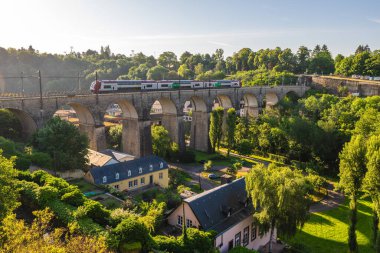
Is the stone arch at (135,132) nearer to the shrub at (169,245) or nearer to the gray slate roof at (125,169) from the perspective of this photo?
the gray slate roof at (125,169)

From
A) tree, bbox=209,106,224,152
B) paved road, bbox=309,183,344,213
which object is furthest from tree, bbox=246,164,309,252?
tree, bbox=209,106,224,152

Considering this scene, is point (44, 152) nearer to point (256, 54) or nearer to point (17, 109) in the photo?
point (17, 109)

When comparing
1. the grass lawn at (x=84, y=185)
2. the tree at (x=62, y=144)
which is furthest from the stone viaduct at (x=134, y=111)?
the grass lawn at (x=84, y=185)

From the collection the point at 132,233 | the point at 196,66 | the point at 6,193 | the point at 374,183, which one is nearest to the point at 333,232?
the point at 374,183

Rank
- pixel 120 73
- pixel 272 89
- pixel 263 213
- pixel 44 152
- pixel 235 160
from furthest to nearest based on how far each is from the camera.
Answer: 1. pixel 120 73
2. pixel 272 89
3. pixel 235 160
4. pixel 44 152
5. pixel 263 213

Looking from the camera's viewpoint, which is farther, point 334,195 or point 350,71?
point 350,71

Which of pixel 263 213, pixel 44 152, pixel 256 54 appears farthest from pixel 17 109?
pixel 256 54

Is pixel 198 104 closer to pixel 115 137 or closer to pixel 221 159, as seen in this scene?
pixel 221 159

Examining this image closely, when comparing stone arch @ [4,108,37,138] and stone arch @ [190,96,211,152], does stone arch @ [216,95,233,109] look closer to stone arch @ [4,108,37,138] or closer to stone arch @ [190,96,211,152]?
stone arch @ [190,96,211,152]
